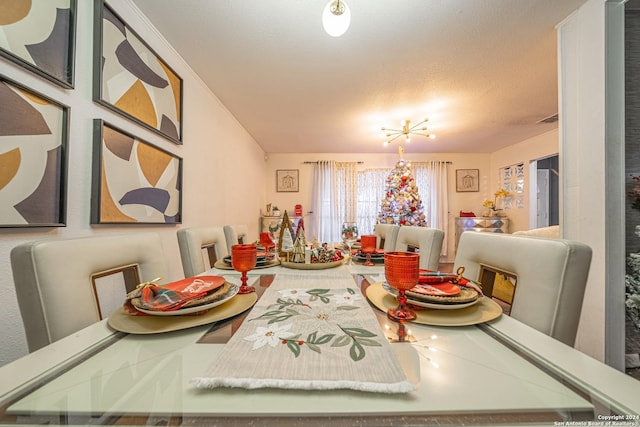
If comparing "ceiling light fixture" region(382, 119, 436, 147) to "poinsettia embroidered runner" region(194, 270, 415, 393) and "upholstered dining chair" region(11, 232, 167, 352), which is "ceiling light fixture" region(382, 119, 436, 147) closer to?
"poinsettia embroidered runner" region(194, 270, 415, 393)

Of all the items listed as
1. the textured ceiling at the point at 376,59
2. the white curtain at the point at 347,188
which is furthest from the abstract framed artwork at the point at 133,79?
the white curtain at the point at 347,188

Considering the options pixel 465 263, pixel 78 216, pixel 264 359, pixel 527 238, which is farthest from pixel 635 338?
pixel 78 216

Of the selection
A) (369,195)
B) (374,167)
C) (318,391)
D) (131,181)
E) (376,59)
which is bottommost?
(318,391)

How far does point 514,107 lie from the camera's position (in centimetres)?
309

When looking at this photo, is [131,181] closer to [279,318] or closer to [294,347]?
[279,318]

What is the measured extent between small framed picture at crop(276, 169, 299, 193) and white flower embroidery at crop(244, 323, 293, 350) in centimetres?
482

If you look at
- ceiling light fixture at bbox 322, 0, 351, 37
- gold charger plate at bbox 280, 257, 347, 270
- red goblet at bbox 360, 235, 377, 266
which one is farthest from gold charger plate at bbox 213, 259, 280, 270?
ceiling light fixture at bbox 322, 0, 351, 37

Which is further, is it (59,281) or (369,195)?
(369,195)

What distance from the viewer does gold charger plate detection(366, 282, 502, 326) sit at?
582 mm

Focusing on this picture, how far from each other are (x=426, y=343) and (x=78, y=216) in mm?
1664

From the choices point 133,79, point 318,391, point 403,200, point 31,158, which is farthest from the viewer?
point 403,200

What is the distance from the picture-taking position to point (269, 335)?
0.52 metres

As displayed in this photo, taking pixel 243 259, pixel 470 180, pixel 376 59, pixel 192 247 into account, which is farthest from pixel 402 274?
pixel 470 180

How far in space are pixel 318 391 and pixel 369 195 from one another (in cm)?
508
